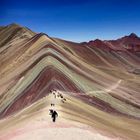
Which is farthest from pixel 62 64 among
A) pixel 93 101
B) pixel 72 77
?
pixel 93 101

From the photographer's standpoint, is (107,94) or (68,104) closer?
(68,104)

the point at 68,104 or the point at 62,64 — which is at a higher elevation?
the point at 62,64

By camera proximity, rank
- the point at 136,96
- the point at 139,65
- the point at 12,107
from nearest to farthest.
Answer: the point at 12,107 < the point at 136,96 < the point at 139,65

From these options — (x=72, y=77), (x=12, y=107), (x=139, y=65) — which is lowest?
(x=12, y=107)

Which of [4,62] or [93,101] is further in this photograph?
[4,62]

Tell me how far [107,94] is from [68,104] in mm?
26774

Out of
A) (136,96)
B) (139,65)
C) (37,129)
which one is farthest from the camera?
(139,65)

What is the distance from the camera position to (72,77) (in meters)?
64.0

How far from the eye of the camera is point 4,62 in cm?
10031

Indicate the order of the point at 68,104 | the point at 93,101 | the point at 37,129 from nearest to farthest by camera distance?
the point at 37,129 < the point at 68,104 < the point at 93,101

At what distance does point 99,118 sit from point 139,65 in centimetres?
12574

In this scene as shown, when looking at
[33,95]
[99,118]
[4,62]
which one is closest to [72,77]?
[33,95]

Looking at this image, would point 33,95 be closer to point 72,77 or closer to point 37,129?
point 72,77

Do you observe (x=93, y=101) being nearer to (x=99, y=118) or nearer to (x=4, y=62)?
(x=99, y=118)
